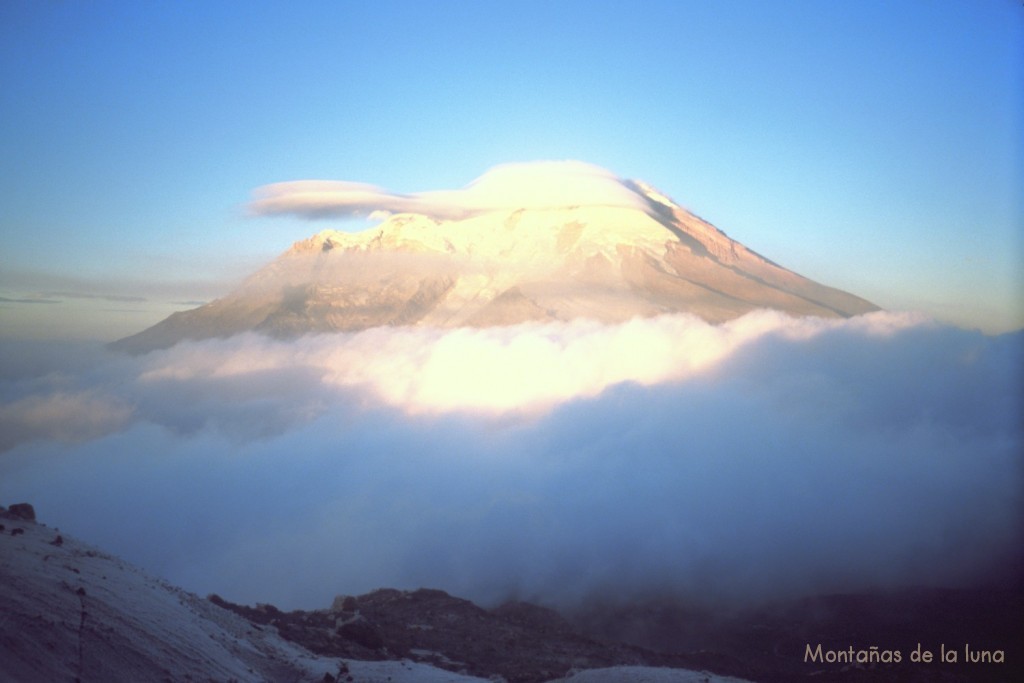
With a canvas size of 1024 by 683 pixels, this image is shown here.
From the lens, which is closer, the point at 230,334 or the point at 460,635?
the point at 460,635

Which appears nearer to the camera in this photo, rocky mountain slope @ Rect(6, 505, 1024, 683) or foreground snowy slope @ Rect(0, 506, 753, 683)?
foreground snowy slope @ Rect(0, 506, 753, 683)

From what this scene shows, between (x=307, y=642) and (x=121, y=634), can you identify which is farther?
(x=307, y=642)

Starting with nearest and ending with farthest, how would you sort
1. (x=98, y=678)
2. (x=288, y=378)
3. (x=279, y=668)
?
(x=98, y=678)
(x=279, y=668)
(x=288, y=378)

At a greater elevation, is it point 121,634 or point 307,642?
point 121,634

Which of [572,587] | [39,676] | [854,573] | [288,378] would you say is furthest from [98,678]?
[288,378]

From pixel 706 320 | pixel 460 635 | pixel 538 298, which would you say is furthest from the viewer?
pixel 538 298

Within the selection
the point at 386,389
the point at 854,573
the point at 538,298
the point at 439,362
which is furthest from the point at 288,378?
the point at 854,573

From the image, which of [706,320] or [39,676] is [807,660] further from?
[706,320]

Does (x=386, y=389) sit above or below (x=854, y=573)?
above

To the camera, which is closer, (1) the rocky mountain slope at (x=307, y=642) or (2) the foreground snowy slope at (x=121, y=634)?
(2) the foreground snowy slope at (x=121, y=634)

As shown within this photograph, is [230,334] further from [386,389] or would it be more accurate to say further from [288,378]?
[386,389]

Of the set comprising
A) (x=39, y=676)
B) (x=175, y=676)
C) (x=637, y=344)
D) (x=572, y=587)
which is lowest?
(x=572, y=587)
